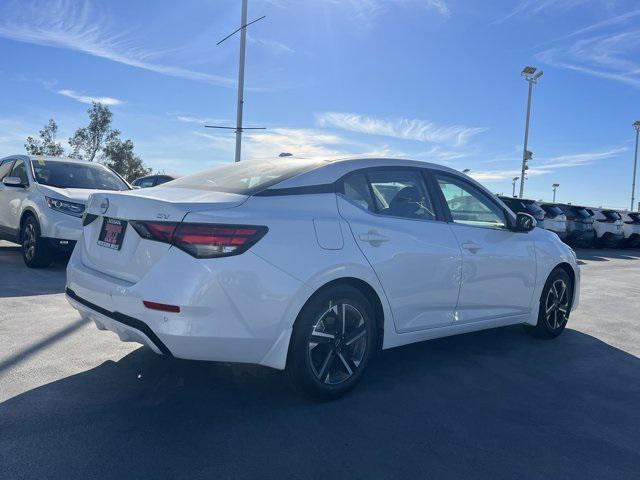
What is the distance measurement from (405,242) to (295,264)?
1.02 meters

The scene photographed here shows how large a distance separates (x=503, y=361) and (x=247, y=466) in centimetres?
283

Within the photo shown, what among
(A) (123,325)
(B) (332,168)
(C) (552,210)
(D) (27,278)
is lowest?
(D) (27,278)

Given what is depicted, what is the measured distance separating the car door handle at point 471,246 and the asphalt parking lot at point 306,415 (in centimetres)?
97

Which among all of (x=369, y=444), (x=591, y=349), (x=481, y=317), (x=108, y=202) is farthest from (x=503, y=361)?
(x=108, y=202)

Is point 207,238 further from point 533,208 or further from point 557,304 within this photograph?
point 533,208

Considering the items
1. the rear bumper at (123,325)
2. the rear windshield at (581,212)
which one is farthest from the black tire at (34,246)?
the rear windshield at (581,212)

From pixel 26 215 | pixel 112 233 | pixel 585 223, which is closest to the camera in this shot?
pixel 112 233

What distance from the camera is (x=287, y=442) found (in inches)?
122

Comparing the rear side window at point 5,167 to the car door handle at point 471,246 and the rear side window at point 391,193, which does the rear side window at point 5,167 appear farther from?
the car door handle at point 471,246

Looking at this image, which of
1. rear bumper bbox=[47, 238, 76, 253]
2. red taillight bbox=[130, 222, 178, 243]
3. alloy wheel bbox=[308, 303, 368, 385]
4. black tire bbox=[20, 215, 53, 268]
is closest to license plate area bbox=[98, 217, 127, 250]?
red taillight bbox=[130, 222, 178, 243]

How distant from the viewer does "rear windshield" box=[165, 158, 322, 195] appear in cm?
366

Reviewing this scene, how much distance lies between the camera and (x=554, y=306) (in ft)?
18.5

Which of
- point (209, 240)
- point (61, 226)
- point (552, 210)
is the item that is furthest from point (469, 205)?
point (552, 210)

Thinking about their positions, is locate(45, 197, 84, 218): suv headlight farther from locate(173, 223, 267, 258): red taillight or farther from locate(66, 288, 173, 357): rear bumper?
locate(173, 223, 267, 258): red taillight
